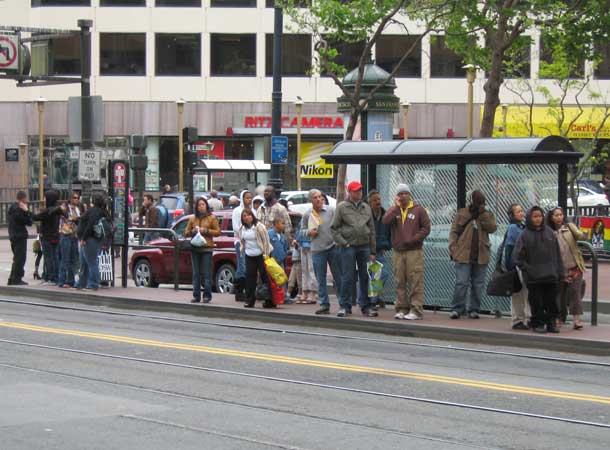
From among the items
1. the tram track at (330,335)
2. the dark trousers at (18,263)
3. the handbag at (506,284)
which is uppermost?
the handbag at (506,284)

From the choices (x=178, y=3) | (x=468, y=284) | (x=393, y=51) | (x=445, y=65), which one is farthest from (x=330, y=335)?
(x=178, y=3)

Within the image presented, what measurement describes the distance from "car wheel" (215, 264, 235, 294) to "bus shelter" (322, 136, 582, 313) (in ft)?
13.6

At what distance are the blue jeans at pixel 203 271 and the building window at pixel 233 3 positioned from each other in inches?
1449

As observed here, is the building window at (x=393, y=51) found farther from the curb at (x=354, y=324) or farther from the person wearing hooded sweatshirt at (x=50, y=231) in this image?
the curb at (x=354, y=324)

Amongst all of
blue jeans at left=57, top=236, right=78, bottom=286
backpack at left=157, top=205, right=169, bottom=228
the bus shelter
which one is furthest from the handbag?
backpack at left=157, top=205, right=169, bottom=228

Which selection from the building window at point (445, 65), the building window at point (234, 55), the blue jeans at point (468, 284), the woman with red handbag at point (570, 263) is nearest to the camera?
the woman with red handbag at point (570, 263)

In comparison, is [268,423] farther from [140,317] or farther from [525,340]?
[140,317]

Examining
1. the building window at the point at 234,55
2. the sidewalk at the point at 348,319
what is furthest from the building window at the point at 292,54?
the sidewalk at the point at 348,319

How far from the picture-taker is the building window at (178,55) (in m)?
53.3

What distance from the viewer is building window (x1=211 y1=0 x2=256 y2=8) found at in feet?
174

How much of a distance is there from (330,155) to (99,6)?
126 feet

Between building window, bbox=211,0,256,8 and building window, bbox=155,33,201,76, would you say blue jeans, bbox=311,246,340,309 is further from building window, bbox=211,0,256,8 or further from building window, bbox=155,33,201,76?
building window, bbox=211,0,256,8

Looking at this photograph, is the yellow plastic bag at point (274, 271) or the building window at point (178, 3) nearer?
the yellow plastic bag at point (274, 271)

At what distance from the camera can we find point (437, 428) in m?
8.83
